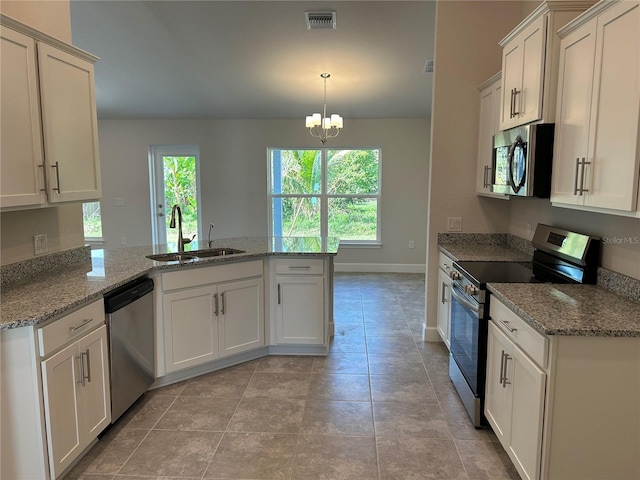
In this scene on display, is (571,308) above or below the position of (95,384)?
above

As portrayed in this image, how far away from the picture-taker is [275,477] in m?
2.04

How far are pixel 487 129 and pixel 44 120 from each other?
306 cm

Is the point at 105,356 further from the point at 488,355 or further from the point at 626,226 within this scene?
the point at 626,226

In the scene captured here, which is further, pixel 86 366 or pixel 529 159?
pixel 529 159

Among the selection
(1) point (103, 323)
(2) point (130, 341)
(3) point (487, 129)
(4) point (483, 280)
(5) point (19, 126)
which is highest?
(3) point (487, 129)

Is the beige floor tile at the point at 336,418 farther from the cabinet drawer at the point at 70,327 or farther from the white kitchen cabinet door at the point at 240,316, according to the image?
the cabinet drawer at the point at 70,327

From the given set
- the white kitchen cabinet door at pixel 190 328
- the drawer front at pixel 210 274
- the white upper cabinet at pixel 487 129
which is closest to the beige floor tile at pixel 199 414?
the white kitchen cabinet door at pixel 190 328

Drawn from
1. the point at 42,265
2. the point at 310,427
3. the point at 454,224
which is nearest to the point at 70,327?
the point at 42,265

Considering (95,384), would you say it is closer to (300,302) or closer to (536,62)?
(300,302)

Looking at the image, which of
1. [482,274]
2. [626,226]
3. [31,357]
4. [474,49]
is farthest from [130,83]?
[626,226]

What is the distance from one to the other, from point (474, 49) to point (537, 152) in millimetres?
→ 1631

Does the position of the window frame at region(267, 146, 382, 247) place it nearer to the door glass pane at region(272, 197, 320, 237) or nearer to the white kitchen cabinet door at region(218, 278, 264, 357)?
the door glass pane at region(272, 197, 320, 237)

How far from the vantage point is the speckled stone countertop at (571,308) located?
161 centimetres

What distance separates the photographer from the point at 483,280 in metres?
2.36
